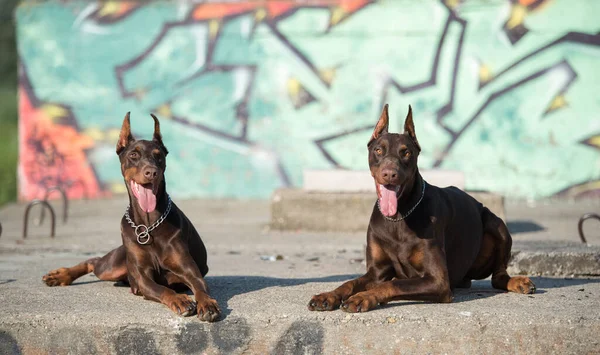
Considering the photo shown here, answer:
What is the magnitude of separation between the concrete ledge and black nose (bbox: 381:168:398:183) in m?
5.56

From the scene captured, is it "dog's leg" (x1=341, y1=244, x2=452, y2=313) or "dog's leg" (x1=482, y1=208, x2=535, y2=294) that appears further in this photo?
"dog's leg" (x1=482, y1=208, x2=535, y2=294)

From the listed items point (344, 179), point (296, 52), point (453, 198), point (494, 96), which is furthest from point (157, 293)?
point (494, 96)

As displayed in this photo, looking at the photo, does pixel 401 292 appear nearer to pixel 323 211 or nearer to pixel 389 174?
pixel 389 174

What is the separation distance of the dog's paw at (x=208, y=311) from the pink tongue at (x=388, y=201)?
122 centimetres

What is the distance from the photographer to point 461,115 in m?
15.1

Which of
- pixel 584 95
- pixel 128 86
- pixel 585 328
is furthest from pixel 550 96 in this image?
pixel 585 328

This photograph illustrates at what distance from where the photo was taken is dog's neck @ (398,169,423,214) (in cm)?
541

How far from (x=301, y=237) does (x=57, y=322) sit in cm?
544

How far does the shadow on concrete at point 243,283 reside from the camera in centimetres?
589

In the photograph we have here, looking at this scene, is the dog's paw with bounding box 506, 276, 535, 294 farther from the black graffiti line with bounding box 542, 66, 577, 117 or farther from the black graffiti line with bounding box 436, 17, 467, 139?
the black graffiti line with bounding box 542, 66, 577, 117

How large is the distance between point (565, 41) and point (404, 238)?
10.9m

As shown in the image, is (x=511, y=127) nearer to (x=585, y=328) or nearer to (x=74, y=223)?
(x=74, y=223)

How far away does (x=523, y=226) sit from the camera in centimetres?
1138

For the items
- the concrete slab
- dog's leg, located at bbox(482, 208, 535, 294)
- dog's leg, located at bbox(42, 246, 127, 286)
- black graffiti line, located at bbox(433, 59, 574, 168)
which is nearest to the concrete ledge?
the concrete slab
